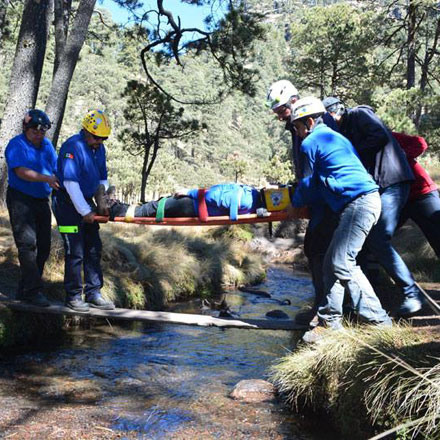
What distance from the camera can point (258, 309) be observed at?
29.7ft

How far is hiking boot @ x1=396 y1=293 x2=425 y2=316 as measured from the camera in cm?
483

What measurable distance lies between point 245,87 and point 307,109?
26.3ft

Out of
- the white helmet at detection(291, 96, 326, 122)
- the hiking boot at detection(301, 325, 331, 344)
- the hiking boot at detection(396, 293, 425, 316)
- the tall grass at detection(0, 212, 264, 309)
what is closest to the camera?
the white helmet at detection(291, 96, 326, 122)

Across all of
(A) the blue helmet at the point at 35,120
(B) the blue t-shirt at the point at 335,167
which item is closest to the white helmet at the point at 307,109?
(B) the blue t-shirt at the point at 335,167

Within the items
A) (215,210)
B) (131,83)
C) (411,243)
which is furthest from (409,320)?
(131,83)

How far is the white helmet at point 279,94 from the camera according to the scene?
488 cm

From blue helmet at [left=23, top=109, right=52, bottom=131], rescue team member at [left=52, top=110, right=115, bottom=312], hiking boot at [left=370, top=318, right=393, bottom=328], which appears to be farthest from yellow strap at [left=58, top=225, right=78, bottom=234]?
hiking boot at [left=370, top=318, right=393, bottom=328]

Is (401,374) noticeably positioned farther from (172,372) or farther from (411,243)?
(411,243)

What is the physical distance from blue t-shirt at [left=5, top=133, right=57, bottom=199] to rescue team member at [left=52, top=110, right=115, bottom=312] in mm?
248

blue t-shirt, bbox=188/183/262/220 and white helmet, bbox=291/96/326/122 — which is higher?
white helmet, bbox=291/96/326/122

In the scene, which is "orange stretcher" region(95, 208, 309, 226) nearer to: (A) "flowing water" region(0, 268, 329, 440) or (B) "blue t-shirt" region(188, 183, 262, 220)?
(B) "blue t-shirt" region(188, 183, 262, 220)

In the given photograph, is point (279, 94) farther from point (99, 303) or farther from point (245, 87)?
point (245, 87)

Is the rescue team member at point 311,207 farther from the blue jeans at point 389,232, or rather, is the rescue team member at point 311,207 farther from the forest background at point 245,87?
the forest background at point 245,87

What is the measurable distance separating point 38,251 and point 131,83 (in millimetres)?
12570
